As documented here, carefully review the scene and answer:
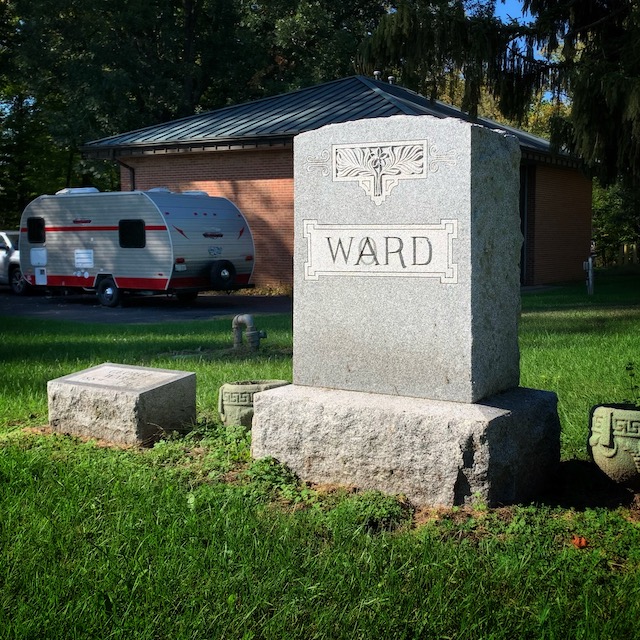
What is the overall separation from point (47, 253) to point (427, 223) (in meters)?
17.7

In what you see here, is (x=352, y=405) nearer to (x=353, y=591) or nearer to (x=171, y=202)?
(x=353, y=591)

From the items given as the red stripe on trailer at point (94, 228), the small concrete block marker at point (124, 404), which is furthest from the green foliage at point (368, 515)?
the red stripe on trailer at point (94, 228)

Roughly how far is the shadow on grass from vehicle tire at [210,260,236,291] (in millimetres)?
14785

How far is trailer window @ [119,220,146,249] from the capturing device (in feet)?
62.8

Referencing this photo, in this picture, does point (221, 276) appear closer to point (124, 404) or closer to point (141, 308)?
point (141, 308)

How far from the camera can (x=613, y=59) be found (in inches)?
595

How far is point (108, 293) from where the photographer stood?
19.9m

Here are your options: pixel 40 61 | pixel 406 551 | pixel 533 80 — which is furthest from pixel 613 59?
pixel 40 61

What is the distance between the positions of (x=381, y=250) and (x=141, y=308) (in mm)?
14950

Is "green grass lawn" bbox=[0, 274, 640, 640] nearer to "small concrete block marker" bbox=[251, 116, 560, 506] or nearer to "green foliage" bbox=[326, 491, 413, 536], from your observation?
"green foliage" bbox=[326, 491, 413, 536]

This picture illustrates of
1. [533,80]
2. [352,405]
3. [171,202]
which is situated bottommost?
[352,405]

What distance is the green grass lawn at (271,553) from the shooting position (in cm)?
321

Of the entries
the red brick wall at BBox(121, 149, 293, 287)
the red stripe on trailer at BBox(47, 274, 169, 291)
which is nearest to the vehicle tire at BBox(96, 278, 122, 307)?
the red stripe on trailer at BBox(47, 274, 169, 291)

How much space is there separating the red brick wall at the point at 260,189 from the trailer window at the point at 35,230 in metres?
4.35
